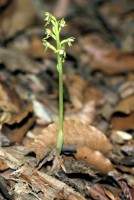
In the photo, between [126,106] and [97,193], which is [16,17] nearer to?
[126,106]

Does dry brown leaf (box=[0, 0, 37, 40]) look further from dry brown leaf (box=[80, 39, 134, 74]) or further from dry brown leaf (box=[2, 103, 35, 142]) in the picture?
dry brown leaf (box=[2, 103, 35, 142])

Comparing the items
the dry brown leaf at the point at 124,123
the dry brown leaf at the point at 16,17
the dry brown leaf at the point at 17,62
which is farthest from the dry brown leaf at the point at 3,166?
the dry brown leaf at the point at 16,17

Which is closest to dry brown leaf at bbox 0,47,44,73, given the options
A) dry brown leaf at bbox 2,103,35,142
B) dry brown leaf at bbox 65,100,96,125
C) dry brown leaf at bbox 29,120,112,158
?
dry brown leaf at bbox 65,100,96,125

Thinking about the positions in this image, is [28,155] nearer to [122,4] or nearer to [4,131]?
[4,131]

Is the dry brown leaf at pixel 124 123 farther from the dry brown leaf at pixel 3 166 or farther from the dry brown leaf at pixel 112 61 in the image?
the dry brown leaf at pixel 3 166

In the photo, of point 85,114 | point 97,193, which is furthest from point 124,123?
point 97,193

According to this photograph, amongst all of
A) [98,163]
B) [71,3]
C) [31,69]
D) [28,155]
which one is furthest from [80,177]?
[71,3]

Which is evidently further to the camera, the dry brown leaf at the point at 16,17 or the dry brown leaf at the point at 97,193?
the dry brown leaf at the point at 16,17

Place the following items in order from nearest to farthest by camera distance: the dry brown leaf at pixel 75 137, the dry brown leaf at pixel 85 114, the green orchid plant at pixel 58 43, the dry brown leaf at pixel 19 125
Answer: the green orchid plant at pixel 58 43 → the dry brown leaf at pixel 75 137 → the dry brown leaf at pixel 19 125 → the dry brown leaf at pixel 85 114

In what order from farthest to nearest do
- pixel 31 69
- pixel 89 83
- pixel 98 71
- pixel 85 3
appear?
pixel 85 3 → pixel 98 71 → pixel 89 83 → pixel 31 69
